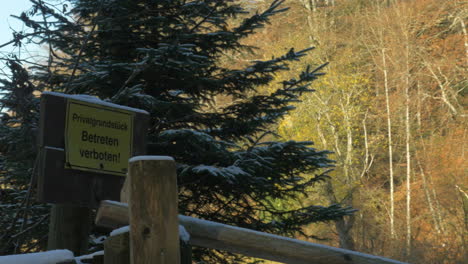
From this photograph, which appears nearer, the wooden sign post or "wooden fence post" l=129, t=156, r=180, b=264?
"wooden fence post" l=129, t=156, r=180, b=264

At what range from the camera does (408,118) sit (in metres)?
24.5

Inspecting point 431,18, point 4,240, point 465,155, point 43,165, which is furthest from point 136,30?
point 431,18

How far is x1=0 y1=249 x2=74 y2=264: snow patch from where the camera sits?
1.88 metres

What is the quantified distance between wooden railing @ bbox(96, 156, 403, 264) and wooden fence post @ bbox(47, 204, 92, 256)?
1165mm

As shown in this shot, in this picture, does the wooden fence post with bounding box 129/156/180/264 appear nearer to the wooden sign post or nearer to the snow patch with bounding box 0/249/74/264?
the snow patch with bounding box 0/249/74/264

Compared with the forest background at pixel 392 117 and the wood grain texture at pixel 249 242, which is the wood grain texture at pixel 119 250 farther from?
the forest background at pixel 392 117

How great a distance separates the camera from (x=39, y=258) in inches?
76.1

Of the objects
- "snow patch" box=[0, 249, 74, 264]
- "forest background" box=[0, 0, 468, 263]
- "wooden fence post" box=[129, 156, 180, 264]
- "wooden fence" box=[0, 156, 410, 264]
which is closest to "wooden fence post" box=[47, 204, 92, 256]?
"wooden fence" box=[0, 156, 410, 264]

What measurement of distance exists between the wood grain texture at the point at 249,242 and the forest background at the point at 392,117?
64.4 ft

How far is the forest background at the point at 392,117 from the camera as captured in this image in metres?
22.9

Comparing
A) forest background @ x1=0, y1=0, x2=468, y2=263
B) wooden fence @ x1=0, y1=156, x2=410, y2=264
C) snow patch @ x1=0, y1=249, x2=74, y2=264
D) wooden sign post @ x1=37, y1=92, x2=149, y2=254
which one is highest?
forest background @ x1=0, y1=0, x2=468, y2=263

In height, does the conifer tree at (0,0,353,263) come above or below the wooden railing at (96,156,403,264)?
above

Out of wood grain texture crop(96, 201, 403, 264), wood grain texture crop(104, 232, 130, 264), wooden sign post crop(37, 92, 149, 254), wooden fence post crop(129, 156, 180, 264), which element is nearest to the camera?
wooden fence post crop(129, 156, 180, 264)

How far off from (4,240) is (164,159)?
3.20m
